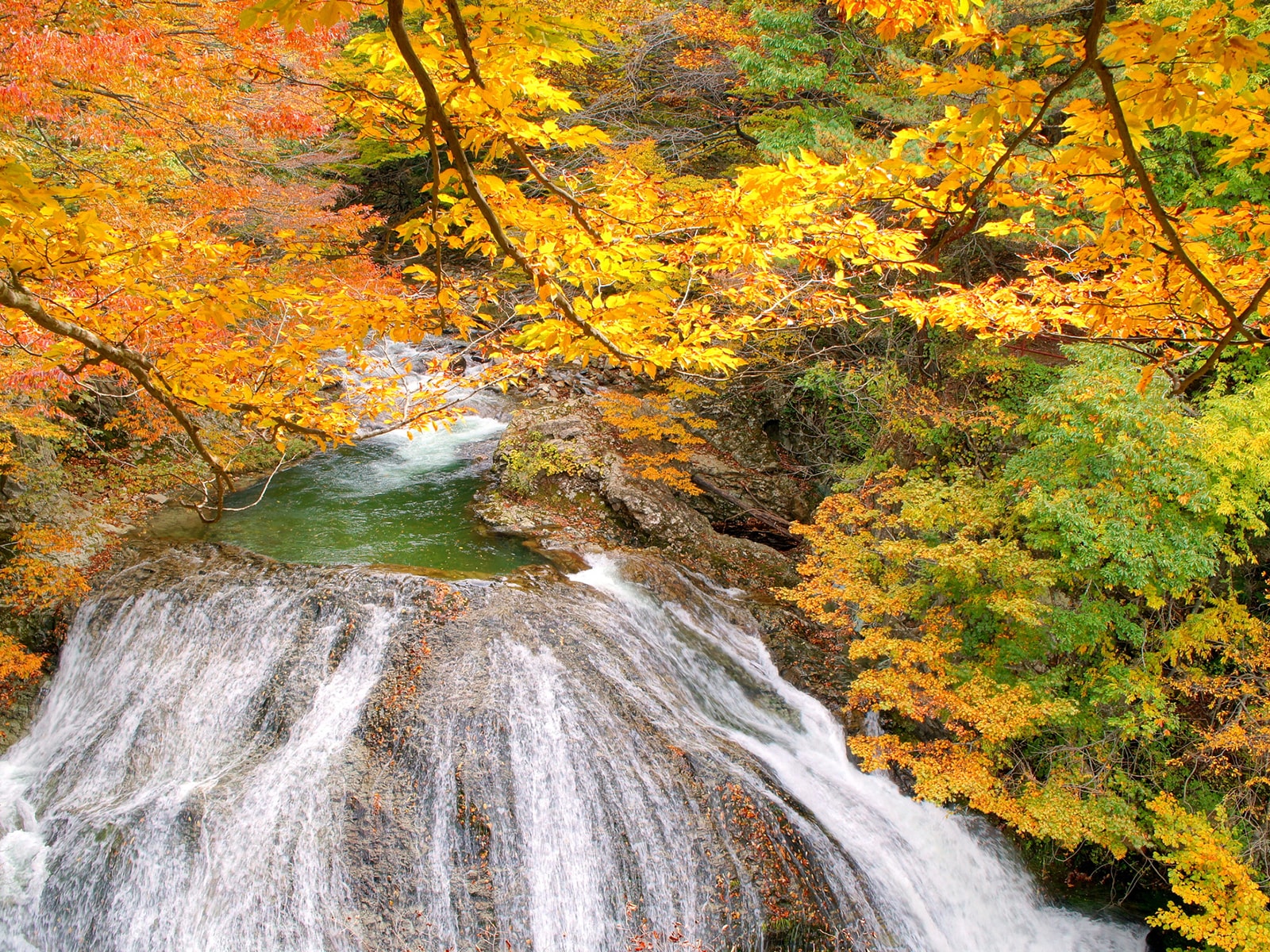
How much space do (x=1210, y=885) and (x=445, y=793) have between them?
5.68 m

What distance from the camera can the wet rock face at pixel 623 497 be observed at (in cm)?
908

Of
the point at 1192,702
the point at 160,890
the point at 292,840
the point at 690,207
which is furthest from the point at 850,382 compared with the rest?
the point at 160,890

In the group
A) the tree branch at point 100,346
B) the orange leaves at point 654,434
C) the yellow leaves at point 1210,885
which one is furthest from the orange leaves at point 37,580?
the yellow leaves at point 1210,885

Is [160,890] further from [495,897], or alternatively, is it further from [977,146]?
[977,146]

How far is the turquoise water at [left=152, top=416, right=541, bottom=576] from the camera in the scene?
7.69 meters

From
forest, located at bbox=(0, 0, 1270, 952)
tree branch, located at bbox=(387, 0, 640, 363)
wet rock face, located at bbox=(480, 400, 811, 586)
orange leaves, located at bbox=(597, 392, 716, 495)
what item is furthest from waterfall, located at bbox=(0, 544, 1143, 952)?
tree branch, located at bbox=(387, 0, 640, 363)

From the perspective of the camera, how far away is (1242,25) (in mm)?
6625

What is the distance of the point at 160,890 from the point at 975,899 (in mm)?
6119

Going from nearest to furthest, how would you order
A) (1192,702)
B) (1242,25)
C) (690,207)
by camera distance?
1. (690,207)
2. (1192,702)
3. (1242,25)

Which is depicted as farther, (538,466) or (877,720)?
(538,466)

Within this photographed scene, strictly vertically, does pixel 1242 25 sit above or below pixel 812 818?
above

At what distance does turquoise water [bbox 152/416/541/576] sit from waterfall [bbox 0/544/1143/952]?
0.93m

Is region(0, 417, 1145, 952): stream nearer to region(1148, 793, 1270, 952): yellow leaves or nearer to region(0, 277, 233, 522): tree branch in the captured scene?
region(1148, 793, 1270, 952): yellow leaves

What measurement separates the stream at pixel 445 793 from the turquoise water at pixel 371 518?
0.53 metres
